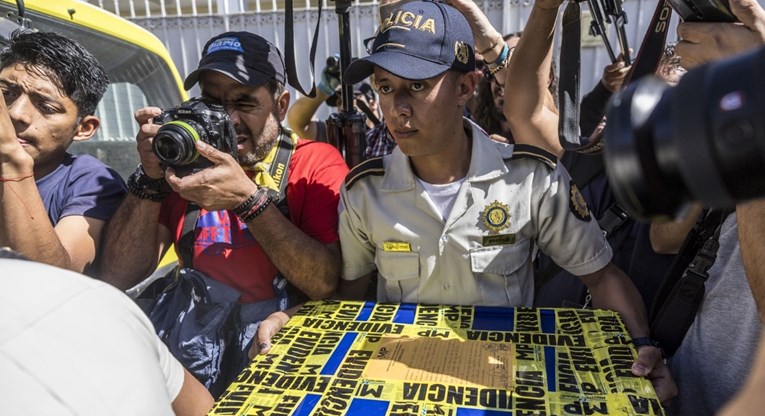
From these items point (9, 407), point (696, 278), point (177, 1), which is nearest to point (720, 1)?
point (696, 278)

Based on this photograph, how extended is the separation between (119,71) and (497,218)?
2.05 metres

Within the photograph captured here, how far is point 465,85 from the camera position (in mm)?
1671

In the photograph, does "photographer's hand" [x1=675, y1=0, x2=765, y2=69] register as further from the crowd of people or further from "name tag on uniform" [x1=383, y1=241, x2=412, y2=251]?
"name tag on uniform" [x1=383, y1=241, x2=412, y2=251]

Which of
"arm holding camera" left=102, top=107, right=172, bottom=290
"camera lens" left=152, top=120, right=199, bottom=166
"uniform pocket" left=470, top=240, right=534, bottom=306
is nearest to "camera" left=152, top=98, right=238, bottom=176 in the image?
"camera lens" left=152, top=120, right=199, bottom=166

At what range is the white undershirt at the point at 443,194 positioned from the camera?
5.14ft

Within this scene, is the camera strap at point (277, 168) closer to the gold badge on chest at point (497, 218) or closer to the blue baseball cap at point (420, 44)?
the blue baseball cap at point (420, 44)

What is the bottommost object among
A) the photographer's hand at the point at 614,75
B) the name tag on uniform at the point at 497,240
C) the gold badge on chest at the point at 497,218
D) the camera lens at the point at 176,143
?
the name tag on uniform at the point at 497,240

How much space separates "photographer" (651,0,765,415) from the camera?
1003mm


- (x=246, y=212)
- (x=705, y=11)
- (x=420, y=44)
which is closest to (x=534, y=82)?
(x=420, y=44)

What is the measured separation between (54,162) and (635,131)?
1.91 m

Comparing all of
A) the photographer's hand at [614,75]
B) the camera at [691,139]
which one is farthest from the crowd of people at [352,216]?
the camera at [691,139]

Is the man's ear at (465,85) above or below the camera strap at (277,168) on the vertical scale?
above

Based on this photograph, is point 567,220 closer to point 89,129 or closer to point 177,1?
point 89,129

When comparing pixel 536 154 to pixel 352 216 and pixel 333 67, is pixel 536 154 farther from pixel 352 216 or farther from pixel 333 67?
pixel 333 67
